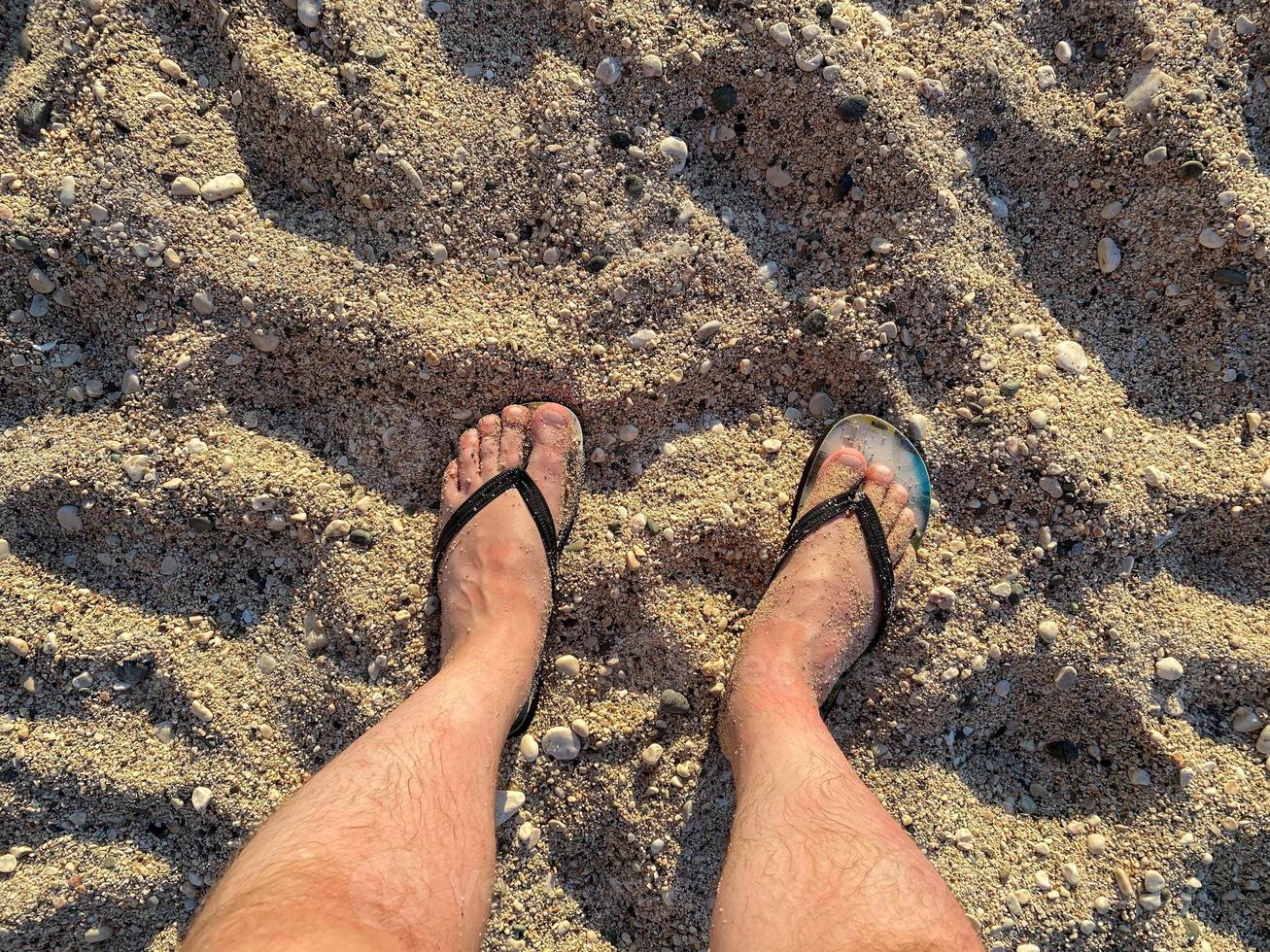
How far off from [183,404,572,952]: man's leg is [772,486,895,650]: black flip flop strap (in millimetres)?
643

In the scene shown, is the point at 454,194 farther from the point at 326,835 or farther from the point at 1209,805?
the point at 1209,805

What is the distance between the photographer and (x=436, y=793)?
165cm

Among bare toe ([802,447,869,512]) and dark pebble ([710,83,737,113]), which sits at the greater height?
dark pebble ([710,83,737,113])

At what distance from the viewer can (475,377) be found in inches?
81.6

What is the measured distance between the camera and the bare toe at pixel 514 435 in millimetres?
2078

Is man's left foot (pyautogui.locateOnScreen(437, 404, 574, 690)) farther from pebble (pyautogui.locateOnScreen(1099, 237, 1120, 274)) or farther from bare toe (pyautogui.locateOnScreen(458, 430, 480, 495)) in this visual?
pebble (pyautogui.locateOnScreen(1099, 237, 1120, 274))

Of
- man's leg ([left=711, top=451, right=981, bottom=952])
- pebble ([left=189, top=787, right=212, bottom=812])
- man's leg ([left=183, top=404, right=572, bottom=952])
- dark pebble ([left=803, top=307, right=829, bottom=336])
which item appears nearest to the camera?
man's leg ([left=183, top=404, right=572, bottom=952])

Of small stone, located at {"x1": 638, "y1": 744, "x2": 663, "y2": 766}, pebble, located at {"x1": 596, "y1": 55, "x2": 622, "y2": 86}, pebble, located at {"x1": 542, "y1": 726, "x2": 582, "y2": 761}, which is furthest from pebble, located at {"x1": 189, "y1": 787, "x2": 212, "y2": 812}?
pebble, located at {"x1": 596, "y1": 55, "x2": 622, "y2": 86}

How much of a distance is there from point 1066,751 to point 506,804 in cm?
146

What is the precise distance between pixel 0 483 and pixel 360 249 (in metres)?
1.08

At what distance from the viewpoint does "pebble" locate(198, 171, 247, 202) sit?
2004 mm

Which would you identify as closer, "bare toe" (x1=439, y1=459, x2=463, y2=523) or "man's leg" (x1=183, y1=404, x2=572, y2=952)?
"man's leg" (x1=183, y1=404, x2=572, y2=952)

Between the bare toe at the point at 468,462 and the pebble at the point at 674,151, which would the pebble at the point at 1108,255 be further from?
the bare toe at the point at 468,462

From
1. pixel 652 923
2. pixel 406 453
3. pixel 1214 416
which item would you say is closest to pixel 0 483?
pixel 406 453
